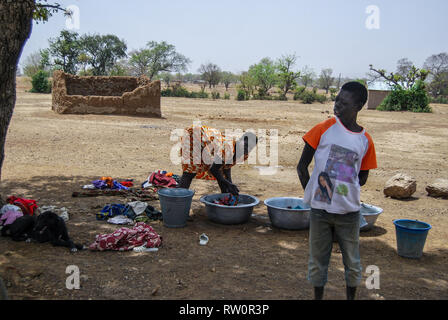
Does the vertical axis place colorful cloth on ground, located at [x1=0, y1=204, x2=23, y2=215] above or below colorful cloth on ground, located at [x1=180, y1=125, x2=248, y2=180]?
below

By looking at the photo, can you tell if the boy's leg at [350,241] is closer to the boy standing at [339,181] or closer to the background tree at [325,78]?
the boy standing at [339,181]

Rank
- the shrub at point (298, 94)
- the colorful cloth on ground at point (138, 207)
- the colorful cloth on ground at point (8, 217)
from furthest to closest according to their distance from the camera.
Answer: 1. the shrub at point (298, 94)
2. the colorful cloth on ground at point (138, 207)
3. the colorful cloth on ground at point (8, 217)

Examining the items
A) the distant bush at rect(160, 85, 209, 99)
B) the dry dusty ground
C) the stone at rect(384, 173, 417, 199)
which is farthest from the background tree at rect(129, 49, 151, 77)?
the stone at rect(384, 173, 417, 199)

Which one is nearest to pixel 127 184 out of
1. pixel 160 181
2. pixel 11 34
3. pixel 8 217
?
pixel 160 181

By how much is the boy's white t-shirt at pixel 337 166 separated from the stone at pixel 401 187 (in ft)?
13.4

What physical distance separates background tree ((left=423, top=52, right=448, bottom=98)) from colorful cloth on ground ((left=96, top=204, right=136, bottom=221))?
4714 cm

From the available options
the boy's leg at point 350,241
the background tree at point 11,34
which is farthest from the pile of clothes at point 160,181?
the boy's leg at point 350,241

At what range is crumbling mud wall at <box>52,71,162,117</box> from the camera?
15156mm

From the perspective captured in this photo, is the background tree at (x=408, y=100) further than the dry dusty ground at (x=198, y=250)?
Yes

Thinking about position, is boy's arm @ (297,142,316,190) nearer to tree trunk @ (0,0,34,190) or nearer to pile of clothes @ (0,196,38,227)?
tree trunk @ (0,0,34,190)

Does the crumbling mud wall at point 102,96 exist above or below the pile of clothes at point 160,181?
above

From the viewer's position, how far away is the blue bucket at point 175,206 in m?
4.45

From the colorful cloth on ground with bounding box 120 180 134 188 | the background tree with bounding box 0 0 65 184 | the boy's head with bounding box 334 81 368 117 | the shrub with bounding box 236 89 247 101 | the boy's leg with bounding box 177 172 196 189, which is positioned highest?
the shrub with bounding box 236 89 247 101
